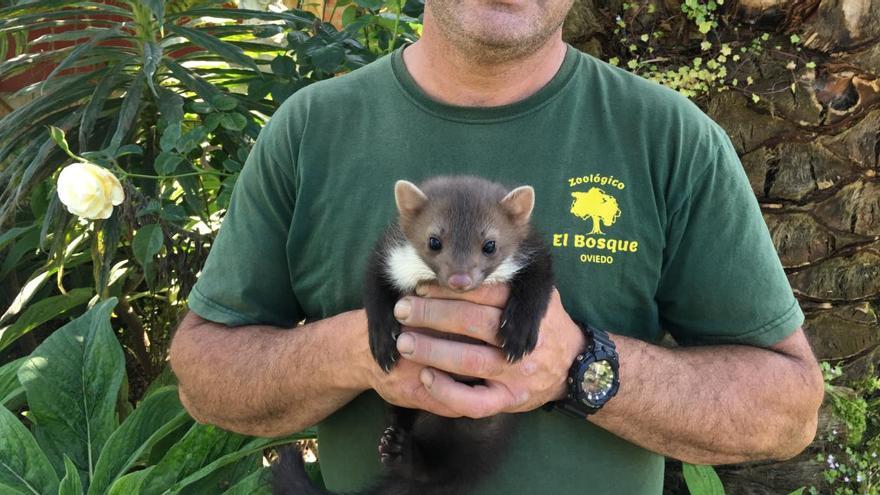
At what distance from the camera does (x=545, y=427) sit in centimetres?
222

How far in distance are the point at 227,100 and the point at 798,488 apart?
283cm

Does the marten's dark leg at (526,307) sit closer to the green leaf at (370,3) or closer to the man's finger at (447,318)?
the man's finger at (447,318)

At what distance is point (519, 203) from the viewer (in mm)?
2070

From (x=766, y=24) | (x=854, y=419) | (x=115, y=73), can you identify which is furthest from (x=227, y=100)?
(x=854, y=419)

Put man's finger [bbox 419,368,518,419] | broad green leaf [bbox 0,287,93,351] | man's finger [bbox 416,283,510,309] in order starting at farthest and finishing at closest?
broad green leaf [bbox 0,287,93,351] → man's finger [bbox 416,283,510,309] → man's finger [bbox 419,368,518,419]

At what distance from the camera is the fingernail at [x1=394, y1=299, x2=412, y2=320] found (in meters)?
1.93

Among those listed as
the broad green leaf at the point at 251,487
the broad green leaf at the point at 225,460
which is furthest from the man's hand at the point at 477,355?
the broad green leaf at the point at 225,460

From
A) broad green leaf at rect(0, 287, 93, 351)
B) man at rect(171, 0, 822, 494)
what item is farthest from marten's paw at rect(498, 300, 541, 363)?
broad green leaf at rect(0, 287, 93, 351)

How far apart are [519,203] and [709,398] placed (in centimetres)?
75

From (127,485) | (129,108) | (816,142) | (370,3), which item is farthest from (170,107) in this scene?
(816,142)

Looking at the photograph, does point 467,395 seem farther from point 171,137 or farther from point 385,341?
point 171,137

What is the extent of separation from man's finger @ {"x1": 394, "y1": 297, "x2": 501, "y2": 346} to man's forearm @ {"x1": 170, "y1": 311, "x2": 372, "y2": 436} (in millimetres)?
186

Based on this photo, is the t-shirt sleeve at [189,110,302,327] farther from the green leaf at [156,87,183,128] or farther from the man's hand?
the green leaf at [156,87,183,128]

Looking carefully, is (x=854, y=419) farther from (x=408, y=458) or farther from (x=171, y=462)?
(x=171, y=462)
